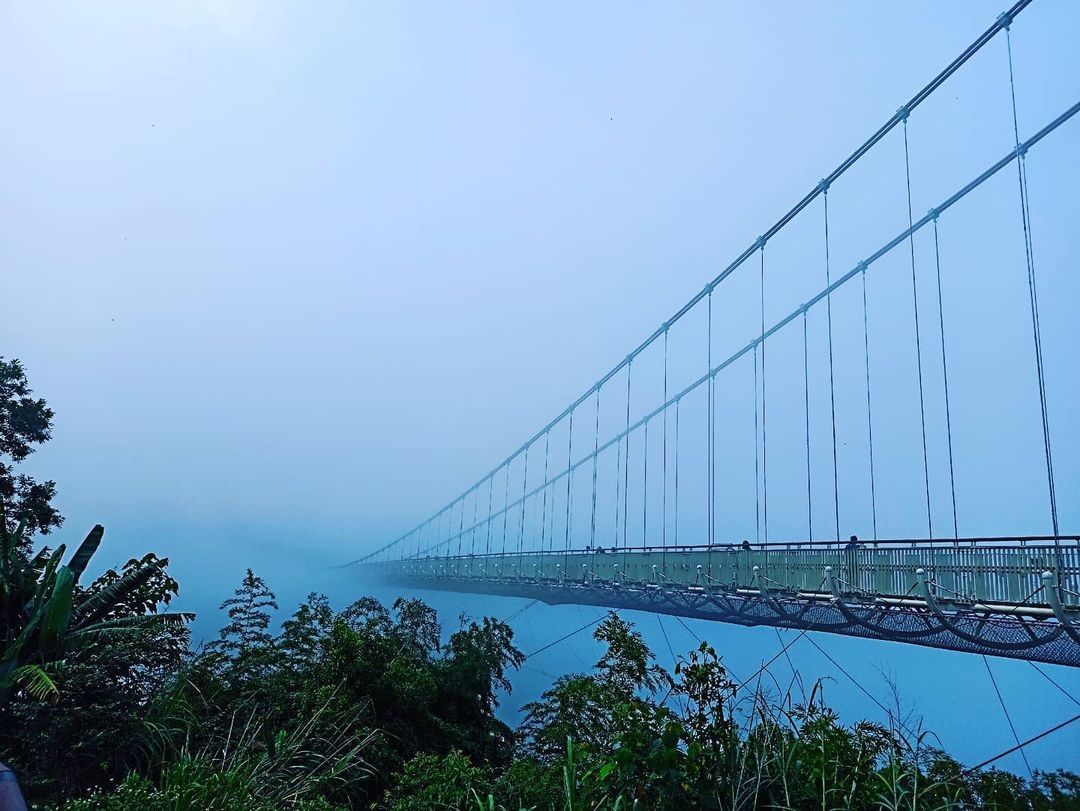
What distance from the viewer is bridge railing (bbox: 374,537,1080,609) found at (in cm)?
736

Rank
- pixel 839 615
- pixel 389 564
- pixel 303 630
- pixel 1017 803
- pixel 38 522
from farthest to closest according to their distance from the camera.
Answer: pixel 389 564
pixel 38 522
pixel 303 630
pixel 839 615
pixel 1017 803

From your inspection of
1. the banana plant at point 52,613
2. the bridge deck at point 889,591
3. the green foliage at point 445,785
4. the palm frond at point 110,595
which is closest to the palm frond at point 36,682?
the banana plant at point 52,613

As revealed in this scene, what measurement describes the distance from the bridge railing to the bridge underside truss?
14 cm

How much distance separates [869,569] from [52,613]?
8129mm

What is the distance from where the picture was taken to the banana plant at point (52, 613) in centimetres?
830

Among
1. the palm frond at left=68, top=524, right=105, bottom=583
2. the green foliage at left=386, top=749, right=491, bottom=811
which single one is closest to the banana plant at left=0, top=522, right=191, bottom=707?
the palm frond at left=68, top=524, right=105, bottom=583

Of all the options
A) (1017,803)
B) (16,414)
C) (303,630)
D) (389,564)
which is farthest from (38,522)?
(389,564)

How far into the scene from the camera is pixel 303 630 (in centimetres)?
1198

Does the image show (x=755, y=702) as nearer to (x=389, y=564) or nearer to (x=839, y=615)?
(x=839, y=615)

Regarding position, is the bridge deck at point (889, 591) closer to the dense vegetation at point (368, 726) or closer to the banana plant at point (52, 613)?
the dense vegetation at point (368, 726)

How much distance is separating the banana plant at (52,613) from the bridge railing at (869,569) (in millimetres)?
A: 7208

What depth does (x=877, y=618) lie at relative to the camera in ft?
31.8

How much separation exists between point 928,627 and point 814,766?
460 cm

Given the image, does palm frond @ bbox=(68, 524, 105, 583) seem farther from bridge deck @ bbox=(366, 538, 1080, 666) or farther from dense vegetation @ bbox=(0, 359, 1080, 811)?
bridge deck @ bbox=(366, 538, 1080, 666)
